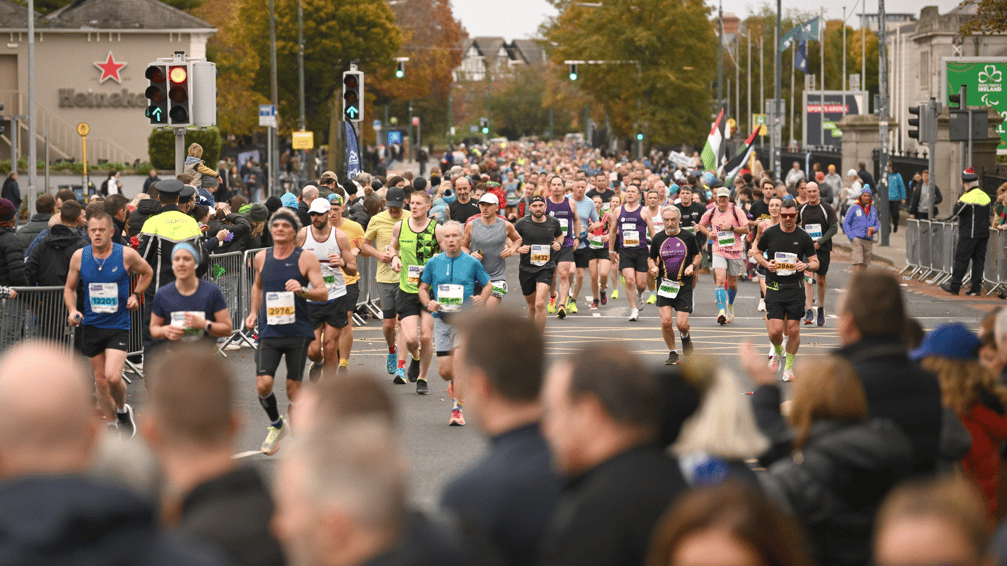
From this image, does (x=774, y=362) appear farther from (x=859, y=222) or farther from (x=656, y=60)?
(x=656, y=60)

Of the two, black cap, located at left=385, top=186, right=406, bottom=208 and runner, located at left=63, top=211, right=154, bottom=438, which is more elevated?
black cap, located at left=385, top=186, right=406, bottom=208

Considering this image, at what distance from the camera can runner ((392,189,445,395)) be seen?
12594 millimetres

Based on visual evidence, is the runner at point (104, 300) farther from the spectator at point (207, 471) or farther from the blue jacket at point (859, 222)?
the blue jacket at point (859, 222)

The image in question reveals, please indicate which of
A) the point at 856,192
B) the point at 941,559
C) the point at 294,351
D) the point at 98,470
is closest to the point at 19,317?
the point at 294,351

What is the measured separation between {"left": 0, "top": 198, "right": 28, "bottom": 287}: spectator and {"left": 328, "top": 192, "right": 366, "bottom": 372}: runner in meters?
2.97

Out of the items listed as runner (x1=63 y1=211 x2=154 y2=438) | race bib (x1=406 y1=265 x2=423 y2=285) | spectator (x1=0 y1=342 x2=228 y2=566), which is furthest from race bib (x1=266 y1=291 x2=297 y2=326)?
spectator (x1=0 y1=342 x2=228 y2=566)

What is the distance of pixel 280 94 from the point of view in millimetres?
59625

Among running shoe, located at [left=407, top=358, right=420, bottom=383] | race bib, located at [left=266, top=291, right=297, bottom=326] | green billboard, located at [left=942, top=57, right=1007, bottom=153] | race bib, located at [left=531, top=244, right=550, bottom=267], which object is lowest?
running shoe, located at [left=407, top=358, right=420, bottom=383]

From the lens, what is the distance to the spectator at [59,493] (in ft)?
9.03

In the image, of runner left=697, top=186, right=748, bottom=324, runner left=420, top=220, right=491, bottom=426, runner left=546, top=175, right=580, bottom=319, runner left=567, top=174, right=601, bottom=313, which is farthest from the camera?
runner left=567, top=174, right=601, bottom=313

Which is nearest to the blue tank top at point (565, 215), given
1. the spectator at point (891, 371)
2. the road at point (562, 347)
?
the road at point (562, 347)

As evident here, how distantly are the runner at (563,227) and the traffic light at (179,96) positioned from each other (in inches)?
208

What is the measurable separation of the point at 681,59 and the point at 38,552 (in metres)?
68.0

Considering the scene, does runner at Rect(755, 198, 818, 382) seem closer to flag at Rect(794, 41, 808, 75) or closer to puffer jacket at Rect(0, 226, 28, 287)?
puffer jacket at Rect(0, 226, 28, 287)
